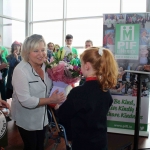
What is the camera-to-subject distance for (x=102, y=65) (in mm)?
1278

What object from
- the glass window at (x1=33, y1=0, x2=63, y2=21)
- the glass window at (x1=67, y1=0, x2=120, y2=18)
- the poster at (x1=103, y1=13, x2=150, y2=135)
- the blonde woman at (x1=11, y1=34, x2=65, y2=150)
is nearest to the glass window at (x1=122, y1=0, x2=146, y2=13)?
the glass window at (x1=67, y1=0, x2=120, y2=18)

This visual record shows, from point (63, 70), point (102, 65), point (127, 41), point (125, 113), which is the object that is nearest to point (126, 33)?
point (127, 41)

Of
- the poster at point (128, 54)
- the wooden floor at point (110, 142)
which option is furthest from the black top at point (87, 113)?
the poster at point (128, 54)

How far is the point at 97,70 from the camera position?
1.31 metres

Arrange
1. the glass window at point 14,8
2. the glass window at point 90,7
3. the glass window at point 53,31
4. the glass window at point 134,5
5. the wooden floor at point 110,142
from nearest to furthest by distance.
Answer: the wooden floor at point 110,142 < the glass window at point 134,5 < the glass window at point 90,7 < the glass window at point 53,31 < the glass window at point 14,8

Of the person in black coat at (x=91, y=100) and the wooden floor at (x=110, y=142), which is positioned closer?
the person in black coat at (x=91, y=100)

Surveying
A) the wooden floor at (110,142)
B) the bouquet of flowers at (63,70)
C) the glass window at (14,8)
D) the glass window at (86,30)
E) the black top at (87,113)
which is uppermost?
the glass window at (14,8)

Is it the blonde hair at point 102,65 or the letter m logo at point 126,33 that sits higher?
the letter m logo at point 126,33

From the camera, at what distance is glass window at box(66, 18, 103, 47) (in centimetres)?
616

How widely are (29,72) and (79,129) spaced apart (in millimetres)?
644

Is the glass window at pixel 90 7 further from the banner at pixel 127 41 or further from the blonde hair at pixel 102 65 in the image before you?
the blonde hair at pixel 102 65

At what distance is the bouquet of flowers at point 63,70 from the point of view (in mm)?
1735

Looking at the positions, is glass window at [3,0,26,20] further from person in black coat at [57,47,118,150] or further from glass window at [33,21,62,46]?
person in black coat at [57,47,118,150]

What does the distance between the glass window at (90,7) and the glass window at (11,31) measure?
2.15 m
